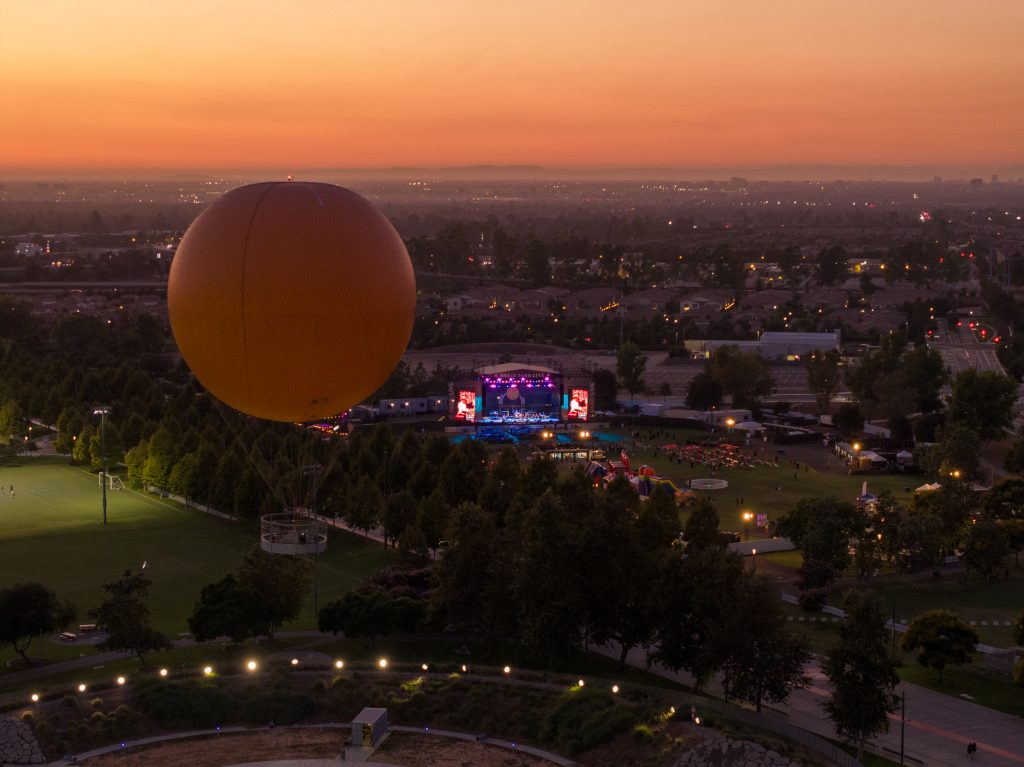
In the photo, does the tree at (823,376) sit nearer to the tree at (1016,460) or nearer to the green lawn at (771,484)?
the green lawn at (771,484)

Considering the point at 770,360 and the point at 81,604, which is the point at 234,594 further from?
the point at 770,360

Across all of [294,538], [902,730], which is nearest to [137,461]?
[294,538]

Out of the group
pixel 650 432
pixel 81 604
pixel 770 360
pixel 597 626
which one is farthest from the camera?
pixel 770 360

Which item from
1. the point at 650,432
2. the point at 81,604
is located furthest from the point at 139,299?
the point at 81,604

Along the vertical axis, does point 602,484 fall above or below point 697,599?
below

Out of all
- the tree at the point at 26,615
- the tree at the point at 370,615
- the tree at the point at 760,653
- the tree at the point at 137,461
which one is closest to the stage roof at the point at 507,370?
the tree at the point at 137,461

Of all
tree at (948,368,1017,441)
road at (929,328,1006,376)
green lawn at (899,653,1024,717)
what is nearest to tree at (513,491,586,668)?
green lawn at (899,653,1024,717)

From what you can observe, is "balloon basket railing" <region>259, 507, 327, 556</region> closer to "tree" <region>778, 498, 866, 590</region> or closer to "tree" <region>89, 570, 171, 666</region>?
"tree" <region>89, 570, 171, 666</region>

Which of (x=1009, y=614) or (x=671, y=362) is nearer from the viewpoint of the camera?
(x=1009, y=614)
